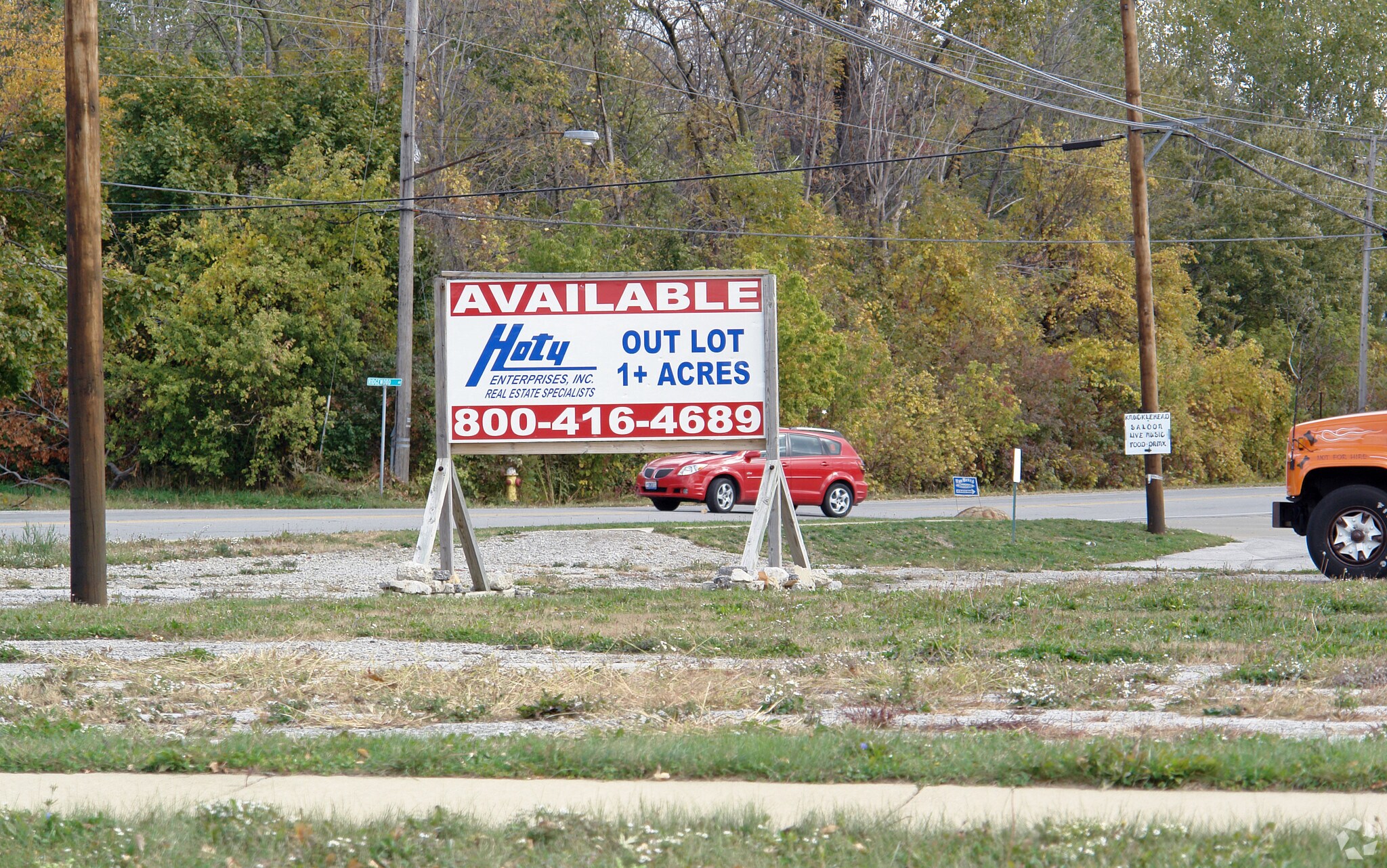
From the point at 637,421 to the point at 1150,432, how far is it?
11.9 m

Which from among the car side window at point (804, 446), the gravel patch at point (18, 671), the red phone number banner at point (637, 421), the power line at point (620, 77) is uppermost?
the power line at point (620, 77)

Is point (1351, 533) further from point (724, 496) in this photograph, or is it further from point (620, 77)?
point (620, 77)

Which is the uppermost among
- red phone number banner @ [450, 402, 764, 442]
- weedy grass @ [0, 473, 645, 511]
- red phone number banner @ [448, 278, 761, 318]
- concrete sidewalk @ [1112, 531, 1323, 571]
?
red phone number banner @ [448, 278, 761, 318]

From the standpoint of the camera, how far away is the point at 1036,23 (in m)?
46.8

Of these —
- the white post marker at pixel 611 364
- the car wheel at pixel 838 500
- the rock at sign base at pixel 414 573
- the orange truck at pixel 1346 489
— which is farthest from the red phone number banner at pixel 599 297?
the car wheel at pixel 838 500

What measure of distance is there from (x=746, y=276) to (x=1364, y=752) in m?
9.35

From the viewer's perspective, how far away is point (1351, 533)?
1462 centimetres

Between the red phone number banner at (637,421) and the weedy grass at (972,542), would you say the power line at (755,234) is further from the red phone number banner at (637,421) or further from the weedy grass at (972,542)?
the red phone number banner at (637,421)

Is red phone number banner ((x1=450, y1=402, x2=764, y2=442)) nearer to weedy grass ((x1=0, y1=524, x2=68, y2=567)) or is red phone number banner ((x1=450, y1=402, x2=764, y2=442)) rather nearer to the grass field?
the grass field

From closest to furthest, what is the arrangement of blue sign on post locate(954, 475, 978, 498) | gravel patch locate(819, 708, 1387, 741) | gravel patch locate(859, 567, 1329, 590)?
gravel patch locate(819, 708, 1387, 741), gravel patch locate(859, 567, 1329, 590), blue sign on post locate(954, 475, 978, 498)

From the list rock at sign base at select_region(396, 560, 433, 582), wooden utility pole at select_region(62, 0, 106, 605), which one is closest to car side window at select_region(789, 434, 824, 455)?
rock at sign base at select_region(396, 560, 433, 582)

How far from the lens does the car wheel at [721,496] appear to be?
25.7 metres

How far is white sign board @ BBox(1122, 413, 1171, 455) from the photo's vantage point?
22.9 m

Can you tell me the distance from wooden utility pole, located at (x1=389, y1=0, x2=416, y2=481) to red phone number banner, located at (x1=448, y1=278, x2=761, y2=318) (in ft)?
51.7
